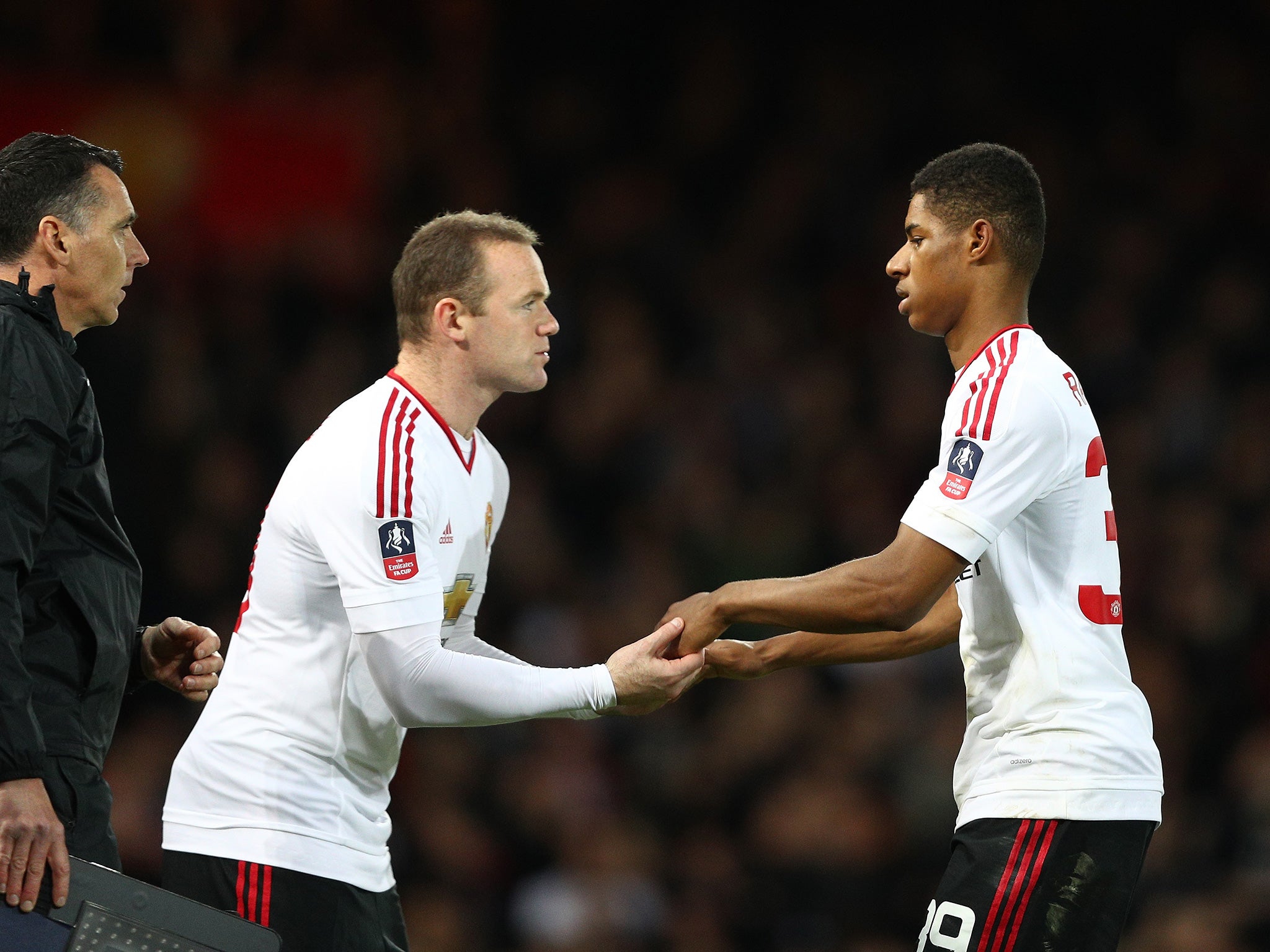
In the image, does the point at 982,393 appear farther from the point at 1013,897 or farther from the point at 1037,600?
the point at 1013,897

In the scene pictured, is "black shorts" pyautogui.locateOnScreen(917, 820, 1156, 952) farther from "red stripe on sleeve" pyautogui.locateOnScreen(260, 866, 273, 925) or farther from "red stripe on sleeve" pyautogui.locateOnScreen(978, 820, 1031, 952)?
"red stripe on sleeve" pyautogui.locateOnScreen(260, 866, 273, 925)

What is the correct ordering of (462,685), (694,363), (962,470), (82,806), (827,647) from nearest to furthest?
(82,806) < (962,470) < (462,685) < (827,647) < (694,363)

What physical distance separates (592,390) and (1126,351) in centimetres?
340

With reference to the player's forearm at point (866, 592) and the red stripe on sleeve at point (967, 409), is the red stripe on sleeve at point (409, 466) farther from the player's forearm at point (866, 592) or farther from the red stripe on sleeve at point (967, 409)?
the red stripe on sleeve at point (967, 409)

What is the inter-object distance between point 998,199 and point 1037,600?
1.07m

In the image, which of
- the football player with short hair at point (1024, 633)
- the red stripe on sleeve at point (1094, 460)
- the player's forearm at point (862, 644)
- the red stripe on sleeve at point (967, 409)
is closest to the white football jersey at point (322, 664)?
the football player with short hair at point (1024, 633)

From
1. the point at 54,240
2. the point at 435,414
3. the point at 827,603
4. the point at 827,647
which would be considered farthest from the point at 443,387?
Result: the point at 827,647

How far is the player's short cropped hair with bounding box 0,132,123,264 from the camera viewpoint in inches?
134

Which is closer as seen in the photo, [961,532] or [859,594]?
[961,532]

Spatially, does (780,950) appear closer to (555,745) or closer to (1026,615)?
(555,745)

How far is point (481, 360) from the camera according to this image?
4055 mm

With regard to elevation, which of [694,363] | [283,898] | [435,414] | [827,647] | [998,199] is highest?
[998,199]

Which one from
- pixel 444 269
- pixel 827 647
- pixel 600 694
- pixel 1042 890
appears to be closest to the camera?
pixel 1042 890

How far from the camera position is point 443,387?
4031 mm
